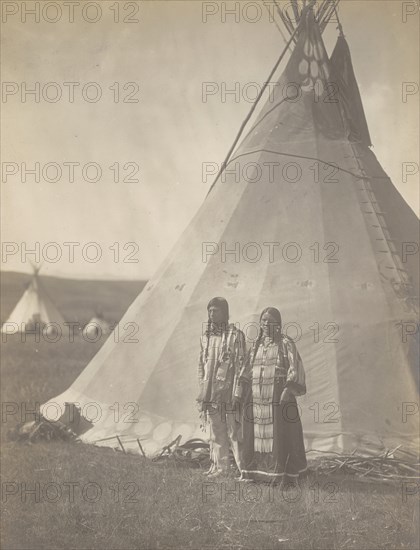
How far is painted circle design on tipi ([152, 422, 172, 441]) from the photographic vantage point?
13.2ft

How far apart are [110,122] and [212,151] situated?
77 centimetres

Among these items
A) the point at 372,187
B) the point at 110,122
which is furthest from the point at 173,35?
the point at 372,187

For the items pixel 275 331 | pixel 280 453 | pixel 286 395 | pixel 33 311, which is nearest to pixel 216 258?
pixel 275 331

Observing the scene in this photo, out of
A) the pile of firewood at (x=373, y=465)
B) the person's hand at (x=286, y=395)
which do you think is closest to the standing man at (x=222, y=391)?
the person's hand at (x=286, y=395)

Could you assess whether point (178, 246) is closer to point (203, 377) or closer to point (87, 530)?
point (203, 377)

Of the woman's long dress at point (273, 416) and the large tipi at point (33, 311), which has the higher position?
the large tipi at point (33, 311)

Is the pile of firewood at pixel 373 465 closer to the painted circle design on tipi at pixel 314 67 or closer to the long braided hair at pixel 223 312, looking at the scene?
the long braided hair at pixel 223 312

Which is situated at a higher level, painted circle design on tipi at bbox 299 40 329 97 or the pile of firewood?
painted circle design on tipi at bbox 299 40 329 97

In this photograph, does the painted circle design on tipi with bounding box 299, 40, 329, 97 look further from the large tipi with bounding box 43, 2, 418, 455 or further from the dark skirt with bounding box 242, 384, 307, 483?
the dark skirt with bounding box 242, 384, 307, 483

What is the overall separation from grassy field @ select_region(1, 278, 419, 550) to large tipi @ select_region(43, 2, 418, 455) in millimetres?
309

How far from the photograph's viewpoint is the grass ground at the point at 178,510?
328 cm

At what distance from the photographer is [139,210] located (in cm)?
427

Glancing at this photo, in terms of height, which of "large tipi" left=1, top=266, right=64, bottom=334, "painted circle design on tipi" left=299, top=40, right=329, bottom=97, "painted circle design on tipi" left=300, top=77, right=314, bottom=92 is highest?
"painted circle design on tipi" left=299, top=40, right=329, bottom=97

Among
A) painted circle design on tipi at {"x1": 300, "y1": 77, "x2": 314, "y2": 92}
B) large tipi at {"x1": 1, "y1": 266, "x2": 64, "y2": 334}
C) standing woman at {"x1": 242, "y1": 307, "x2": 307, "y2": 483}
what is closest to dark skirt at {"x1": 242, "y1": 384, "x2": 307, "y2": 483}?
standing woman at {"x1": 242, "y1": 307, "x2": 307, "y2": 483}
